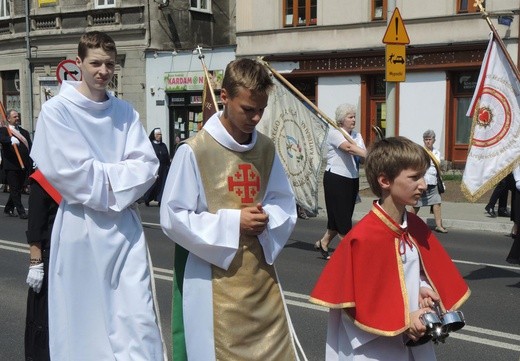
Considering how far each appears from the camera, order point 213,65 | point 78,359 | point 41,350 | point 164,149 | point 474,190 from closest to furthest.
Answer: point 78,359 → point 41,350 → point 474,190 → point 164,149 → point 213,65

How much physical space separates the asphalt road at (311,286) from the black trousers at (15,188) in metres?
1.08

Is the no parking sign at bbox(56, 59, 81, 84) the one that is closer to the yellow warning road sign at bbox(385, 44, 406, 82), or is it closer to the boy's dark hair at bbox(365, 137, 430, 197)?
the yellow warning road sign at bbox(385, 44, 406, 82)

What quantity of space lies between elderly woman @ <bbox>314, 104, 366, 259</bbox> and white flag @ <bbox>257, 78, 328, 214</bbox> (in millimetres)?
1340

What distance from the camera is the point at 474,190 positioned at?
8320 millimetres

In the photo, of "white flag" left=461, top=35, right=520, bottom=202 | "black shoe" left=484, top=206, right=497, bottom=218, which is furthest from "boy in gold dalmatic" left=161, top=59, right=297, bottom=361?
"black shoe" left=484, top=206, right=497, bottom=218

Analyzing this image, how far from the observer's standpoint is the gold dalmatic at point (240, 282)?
3.60 meters

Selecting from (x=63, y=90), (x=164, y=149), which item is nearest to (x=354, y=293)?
(x=63, y=90)

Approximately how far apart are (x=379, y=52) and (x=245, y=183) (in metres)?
20.0

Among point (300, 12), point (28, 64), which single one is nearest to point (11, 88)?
point (28, 64)

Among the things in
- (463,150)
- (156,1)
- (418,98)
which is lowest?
(463,150)

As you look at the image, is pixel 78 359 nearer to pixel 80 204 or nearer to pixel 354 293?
pixel 80 204

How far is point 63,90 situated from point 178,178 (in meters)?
1.09

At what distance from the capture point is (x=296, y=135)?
424 inches

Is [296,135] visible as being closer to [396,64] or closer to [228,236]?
[396,64]
